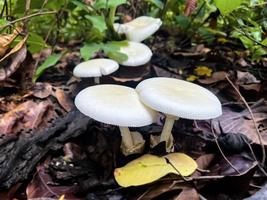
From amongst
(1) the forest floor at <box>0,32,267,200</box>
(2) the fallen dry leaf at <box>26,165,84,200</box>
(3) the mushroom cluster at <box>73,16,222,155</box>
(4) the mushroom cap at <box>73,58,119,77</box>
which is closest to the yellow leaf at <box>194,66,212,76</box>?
(1) the forest floor at <box>0,32,267,200</box>

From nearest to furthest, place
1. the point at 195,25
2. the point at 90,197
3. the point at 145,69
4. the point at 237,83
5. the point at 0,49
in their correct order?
1. the point at 90,197
2. the point at 0,49
3. the point at 237,83
4. the point at 145,69
5. the point at 195,25

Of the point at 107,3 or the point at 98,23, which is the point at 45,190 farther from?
the point at 107,3

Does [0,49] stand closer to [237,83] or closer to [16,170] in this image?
[16,170]

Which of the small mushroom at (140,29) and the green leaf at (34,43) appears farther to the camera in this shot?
the small mushroom at (140,29)

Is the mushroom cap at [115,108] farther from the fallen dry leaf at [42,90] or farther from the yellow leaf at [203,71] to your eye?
the yellow leaf at [203,71]

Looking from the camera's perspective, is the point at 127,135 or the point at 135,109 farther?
the point at 127,135

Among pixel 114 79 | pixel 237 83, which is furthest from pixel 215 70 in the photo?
pixel 114 79

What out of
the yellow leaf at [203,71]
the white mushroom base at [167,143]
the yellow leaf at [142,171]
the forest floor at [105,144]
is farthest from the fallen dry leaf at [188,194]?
the yellow leaf at [203,71]
